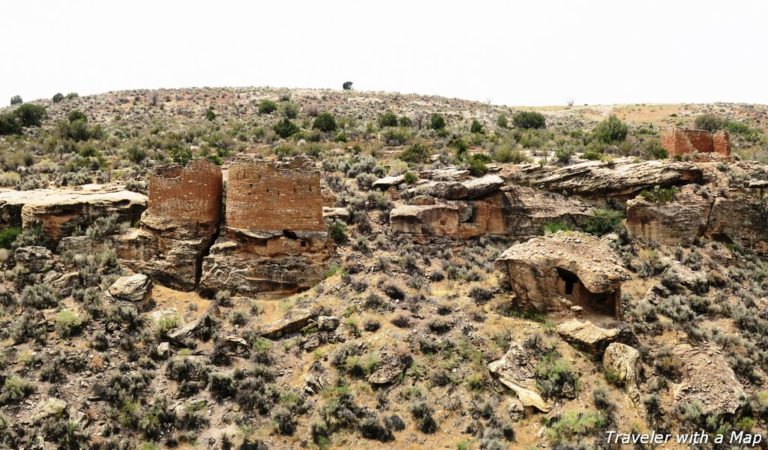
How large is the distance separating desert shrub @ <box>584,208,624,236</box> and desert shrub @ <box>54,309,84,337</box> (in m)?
17.1

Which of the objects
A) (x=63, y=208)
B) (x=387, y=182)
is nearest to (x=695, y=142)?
(x=387, y=182)

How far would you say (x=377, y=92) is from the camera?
53594 millimetres

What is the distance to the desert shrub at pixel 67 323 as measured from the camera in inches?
526

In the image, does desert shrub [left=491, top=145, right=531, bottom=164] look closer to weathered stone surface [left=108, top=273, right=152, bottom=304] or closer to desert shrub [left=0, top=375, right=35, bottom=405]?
weathered stone surface [left=108, top=273, right=152, bottom=304]

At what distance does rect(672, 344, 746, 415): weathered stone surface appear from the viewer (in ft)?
37.9

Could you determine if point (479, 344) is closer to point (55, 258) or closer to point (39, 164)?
point (55, 258)

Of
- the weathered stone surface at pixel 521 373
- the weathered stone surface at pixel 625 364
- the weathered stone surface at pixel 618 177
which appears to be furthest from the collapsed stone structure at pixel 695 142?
the weathered stone surface at pixel 521 373

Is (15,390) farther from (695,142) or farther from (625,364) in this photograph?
(695,142)

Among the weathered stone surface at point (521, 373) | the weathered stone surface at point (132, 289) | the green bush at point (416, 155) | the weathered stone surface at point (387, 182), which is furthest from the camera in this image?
the green bush at point (416, 155)

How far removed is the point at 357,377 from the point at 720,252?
45.5 feet

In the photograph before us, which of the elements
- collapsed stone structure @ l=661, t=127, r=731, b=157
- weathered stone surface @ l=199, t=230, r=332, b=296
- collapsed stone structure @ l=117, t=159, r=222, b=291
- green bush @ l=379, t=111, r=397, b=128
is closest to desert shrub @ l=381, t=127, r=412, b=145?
green bush @ l=379, t=111, r=397, b=128

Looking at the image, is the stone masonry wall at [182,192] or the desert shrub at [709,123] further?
the desert shrub at [709,123]

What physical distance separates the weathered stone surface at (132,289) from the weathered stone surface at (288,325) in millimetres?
3685

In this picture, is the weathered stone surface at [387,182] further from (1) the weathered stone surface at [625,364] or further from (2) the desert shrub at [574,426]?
(2) the desert shrub at [574,426]
